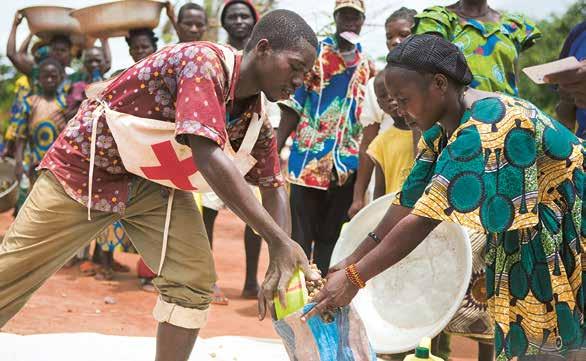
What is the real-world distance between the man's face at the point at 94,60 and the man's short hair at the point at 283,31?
17.4 ft

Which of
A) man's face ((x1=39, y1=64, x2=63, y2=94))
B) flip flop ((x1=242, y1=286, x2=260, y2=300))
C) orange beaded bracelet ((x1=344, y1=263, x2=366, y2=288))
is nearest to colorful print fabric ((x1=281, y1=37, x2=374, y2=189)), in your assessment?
flip flop ((x1=242, y1=286, x2=260, y2=300))

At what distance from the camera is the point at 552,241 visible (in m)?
2.53

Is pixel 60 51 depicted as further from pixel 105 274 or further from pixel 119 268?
pixel 105 274

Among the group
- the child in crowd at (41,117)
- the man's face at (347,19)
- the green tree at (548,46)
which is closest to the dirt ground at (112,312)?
the child in crowd at (41,117)

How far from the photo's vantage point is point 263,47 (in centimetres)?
284

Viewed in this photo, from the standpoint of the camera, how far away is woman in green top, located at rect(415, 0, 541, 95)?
400cm

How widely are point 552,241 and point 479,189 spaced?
1.18 ft

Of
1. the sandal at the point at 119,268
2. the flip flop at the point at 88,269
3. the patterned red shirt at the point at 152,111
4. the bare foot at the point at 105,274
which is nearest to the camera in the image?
the patterned red shirt at the point at 152,111

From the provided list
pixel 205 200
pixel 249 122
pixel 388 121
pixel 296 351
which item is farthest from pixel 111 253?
pixel 296 351

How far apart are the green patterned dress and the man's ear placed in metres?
0.67

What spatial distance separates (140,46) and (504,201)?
4141 mm

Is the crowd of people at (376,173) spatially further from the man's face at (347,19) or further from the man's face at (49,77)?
the man's face at (49,77)

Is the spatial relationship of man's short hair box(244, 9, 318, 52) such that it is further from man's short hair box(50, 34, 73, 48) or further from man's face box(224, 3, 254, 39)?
man's short hair box(50, 34, 73, 48)

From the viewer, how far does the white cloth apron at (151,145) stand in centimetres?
296
